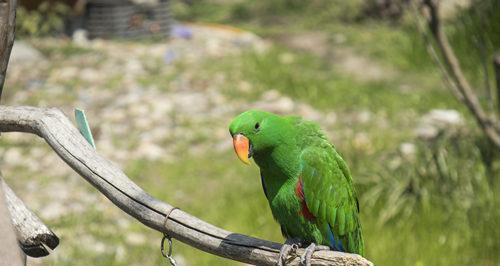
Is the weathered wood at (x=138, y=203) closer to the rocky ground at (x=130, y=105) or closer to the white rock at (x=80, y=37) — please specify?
the rocky ground at (x=130, y=105)

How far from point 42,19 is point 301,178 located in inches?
272

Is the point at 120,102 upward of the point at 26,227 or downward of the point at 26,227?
downward

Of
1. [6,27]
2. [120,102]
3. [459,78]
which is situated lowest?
[120,102]

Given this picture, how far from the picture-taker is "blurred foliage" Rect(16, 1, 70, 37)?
849 centimetres

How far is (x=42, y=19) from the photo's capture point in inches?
348

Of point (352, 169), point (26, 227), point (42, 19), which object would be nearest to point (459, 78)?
point (352, 169)

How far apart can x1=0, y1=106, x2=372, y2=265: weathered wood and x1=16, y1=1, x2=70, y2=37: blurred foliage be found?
650 cm

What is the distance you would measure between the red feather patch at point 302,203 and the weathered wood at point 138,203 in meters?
0.35

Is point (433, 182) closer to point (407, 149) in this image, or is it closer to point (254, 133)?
point (407, 149)

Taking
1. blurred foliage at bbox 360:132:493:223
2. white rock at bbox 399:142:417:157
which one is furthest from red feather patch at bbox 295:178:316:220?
white rock at bbox 399:142:417:157

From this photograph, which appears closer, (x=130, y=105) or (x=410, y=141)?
(x=410, y=141)

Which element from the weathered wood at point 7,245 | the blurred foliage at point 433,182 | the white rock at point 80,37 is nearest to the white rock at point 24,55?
the white rock at point 80,37

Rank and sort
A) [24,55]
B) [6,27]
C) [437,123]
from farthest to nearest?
1. [24,55]
2. [437,123]
3. [6,27]

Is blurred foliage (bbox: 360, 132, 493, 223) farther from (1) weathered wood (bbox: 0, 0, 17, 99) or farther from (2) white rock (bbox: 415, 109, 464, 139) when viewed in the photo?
(1) weathered wood (bbox: 0, 0, 17, 99)
